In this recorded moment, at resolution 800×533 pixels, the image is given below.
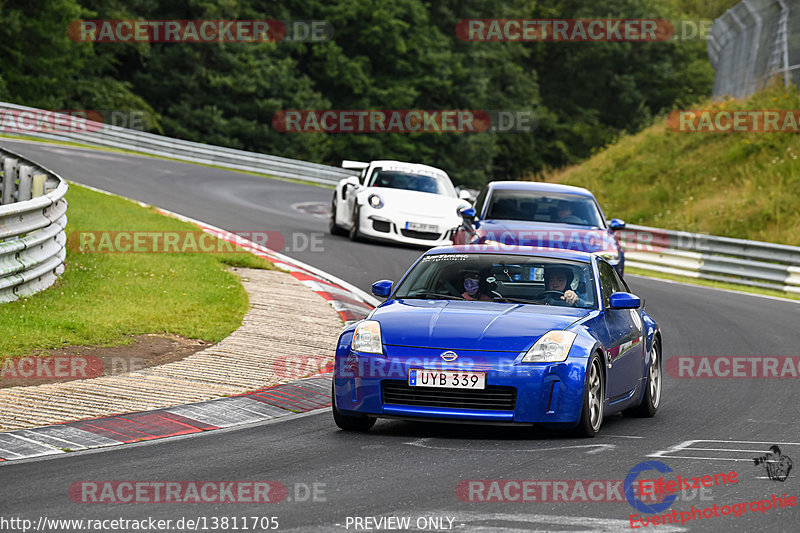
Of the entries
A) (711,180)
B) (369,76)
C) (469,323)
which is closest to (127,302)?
(469,323)

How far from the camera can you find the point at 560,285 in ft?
31.4

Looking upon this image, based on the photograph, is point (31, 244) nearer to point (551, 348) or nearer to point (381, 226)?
point (551, 348)

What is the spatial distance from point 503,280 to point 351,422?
174 centimetres

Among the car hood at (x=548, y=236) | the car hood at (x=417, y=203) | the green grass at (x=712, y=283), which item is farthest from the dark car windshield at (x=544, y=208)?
the green grass at (x=712, y=283)

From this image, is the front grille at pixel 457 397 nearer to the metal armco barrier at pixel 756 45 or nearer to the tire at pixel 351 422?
the tire at pixel 351 422

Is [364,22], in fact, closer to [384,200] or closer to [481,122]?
[481,122]

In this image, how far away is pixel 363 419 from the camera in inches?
345

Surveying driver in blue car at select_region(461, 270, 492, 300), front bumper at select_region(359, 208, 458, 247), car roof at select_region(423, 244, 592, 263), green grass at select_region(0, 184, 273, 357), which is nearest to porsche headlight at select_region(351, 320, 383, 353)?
driver in blue car at select_region(461, 270, 492, 300)

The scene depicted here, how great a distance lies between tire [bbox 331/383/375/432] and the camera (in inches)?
343

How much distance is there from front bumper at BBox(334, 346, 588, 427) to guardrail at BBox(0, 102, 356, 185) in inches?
1237

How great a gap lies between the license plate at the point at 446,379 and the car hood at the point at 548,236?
8.43m

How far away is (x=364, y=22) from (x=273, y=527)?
56346 millimetres

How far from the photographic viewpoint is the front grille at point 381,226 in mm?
22531

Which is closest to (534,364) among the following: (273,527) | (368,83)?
(273,527)
